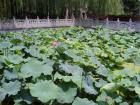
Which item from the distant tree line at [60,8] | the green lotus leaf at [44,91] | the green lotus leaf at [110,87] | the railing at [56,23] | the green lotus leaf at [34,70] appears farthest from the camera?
the distant tree line at [60,8]

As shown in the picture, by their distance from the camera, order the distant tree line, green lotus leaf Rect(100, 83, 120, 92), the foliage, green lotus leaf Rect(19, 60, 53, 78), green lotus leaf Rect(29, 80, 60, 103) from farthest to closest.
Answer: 1. the distant tree line
2. the foliage
3. green lotus leaf Rect(19, 60, 53, 78)
4. green lotus leaf Rect(100, 83, 120, 92)
5. green lotus leaf Rect(29, 80, 60, 103)

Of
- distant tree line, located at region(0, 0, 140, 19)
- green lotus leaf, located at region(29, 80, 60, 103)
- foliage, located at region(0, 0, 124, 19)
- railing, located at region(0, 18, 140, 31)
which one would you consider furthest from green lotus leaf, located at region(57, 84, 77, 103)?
distant tree line, located at region(0, 0, 140, 19)

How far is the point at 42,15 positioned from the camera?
2298 cm

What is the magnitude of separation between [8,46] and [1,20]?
492 inches

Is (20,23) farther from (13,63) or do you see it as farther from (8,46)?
(13,63)

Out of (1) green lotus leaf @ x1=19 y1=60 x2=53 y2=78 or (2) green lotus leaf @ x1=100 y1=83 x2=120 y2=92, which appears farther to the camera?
(1) green lotus leaf @ x1=19 y1=60 x2=53 y2=78

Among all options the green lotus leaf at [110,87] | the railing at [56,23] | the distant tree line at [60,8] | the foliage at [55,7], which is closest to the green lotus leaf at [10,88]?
the green lotus leaf at [110,87]

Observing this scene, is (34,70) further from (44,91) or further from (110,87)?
(110,87)

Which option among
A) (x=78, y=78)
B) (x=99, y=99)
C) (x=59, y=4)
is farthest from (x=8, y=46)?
(x=59, y=4)

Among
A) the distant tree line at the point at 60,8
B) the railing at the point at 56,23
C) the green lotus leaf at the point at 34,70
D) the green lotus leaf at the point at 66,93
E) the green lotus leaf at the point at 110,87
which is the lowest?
the railing at the point at 56,23

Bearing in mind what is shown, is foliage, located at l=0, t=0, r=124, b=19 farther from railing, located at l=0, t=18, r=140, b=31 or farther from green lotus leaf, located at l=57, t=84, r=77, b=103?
green lotus leaf, located at l=57, t=84, r=77, b=103

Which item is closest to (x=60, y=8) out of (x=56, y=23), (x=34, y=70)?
(x=56, y=23)

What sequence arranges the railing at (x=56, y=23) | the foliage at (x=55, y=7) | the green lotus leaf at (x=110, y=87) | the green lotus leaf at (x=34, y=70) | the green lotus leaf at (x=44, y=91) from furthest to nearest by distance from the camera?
the foliage at (x=55, y=7) < the railing at (x=56, y=23) < the green lotus leaf at (x=34, y=70) < the green lotus leaf at (x=110, y=87) < the green lotus leaf at (x=44, y=91)

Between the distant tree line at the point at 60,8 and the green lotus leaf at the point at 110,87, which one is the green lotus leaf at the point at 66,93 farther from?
the distant tree line at the point at 60,8
